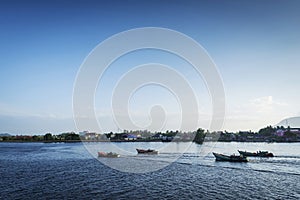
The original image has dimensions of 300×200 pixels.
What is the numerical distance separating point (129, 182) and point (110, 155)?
33843 millimetres

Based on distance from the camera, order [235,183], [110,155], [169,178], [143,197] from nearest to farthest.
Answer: [143,197], [235,183], [169,178], [110,155]

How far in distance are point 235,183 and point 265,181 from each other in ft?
14.0

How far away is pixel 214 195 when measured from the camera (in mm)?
25047

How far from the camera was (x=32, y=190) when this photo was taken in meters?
26.2

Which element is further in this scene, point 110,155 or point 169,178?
point 110,155

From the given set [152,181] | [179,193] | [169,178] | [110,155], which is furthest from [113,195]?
[110,155]

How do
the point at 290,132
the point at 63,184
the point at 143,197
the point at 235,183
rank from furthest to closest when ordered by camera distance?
the point at 290,132 → the point at 235,183 → the point at 63,184 → the point at 143,197

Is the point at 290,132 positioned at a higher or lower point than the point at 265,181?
higher

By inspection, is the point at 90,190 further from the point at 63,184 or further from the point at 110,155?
the point at 110,155

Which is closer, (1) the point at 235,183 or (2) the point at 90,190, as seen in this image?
(2) the point at 90,190

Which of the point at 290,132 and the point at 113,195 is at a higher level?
the point at 290,132

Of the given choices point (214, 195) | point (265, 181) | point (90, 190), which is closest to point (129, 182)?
point (90, 190)

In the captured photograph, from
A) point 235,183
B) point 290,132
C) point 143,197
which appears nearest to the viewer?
point 143,197

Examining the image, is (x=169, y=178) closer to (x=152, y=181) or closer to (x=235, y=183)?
(x=152, y=181)
